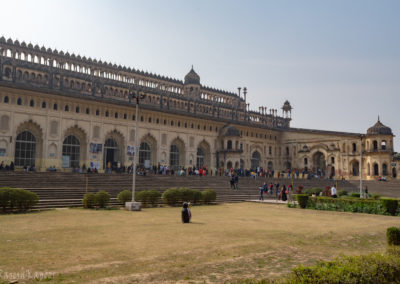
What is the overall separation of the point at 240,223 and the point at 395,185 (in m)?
30.9

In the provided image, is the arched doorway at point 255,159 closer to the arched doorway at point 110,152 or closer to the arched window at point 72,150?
the arched doorway at point 110,152

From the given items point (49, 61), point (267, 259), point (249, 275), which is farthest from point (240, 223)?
point (49, 61)

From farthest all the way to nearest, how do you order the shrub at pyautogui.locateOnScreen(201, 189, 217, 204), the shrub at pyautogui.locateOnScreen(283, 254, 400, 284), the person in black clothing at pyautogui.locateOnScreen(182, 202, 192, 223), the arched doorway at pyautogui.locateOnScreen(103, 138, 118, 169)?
1. the arched doorway at pyautogui.locateOnScreen(103, 138, 118, 169)
2. the shrub at pyautogui.locateOnScreen(201, 189, 217, 204)
3. the person in black clothing at pyautogui.locateOnScreen(182, 202, 192, 223)
4. the shrub at pyautogui.locateOnScreen(283, 254, 400, 284)

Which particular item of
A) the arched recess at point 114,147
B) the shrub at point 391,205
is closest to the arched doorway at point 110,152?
the arched recess at point 114,147

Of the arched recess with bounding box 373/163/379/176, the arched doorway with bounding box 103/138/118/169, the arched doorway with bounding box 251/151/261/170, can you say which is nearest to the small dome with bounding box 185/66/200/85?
the arched doorway with bounding box 251/151/261/170

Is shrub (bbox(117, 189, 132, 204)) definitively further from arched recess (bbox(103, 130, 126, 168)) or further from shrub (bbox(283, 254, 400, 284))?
arched recess (bbox(103, 130, 126, 168))

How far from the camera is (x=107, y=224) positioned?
41.9 feet

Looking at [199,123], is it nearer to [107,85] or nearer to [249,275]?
[107,85]

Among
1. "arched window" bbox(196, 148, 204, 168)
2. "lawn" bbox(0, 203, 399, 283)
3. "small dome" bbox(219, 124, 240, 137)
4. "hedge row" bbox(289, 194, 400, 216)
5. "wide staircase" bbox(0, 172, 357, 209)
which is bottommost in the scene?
"lawn" bbox(0, 203, 399, 283)

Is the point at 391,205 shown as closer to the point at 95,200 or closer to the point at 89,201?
the point at 95,200

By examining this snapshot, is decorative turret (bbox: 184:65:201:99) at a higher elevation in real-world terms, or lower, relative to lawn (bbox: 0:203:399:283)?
higher

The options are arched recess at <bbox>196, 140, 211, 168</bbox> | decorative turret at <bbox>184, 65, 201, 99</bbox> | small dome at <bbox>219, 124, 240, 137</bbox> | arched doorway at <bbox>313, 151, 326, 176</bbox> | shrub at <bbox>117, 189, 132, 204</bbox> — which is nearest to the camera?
shrub at <bbox>117, 189, 132, 204</bbox>

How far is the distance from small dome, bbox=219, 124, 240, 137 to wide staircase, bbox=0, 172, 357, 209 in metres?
12.8

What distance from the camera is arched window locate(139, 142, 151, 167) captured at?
41344mm
